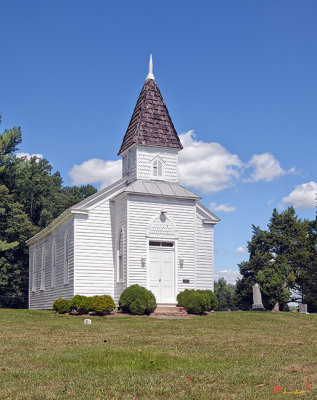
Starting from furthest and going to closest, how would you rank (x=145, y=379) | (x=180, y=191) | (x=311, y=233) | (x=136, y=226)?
(x=311, y=233), (x=180, y=191), (x=136, y=226), (x=145, y=379)

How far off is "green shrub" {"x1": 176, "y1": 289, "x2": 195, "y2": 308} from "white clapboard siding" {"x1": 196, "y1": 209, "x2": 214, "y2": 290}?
380 cm

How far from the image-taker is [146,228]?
1065 inches

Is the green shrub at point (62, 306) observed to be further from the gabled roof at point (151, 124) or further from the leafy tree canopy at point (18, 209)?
the leafy tree canopy at point (18, 209)

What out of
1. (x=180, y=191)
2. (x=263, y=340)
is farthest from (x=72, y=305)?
(x=263, y=340)

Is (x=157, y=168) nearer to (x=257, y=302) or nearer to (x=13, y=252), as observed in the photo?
(x=257, y=302)

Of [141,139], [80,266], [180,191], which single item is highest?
[141,139]

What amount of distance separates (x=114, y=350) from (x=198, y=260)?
17.9 m

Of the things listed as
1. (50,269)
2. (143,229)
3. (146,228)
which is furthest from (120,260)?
(50,269)

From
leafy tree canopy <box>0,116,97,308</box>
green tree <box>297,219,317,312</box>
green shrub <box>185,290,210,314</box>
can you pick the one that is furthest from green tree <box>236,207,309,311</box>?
green shrub <box>185,290,210,314</box>

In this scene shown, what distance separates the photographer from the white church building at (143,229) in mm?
26953

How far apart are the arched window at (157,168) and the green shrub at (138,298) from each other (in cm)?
697

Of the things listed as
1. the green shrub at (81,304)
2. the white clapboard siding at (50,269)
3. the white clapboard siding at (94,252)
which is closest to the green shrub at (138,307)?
the green shrub at (81,304)

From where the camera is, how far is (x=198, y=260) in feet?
99.2

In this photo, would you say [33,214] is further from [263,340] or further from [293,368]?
[293,368]
